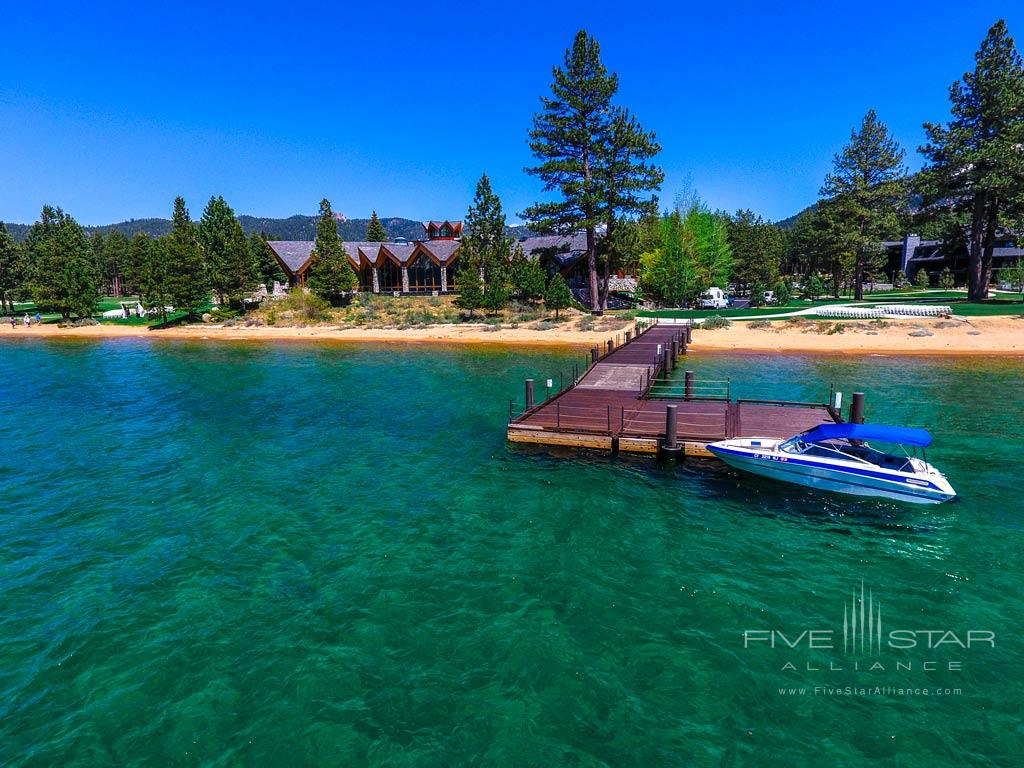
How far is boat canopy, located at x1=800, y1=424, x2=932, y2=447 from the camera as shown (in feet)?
50.3

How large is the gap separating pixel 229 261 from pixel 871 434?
76842 millimetres

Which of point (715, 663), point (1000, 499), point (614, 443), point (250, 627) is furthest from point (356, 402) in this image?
point (1000, 499)

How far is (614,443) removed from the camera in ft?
68.0

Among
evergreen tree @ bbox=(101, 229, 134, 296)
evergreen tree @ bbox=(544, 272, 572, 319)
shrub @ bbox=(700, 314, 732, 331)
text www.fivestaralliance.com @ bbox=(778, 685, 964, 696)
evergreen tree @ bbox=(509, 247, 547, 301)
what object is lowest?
text www.fivestaralliance.com @ bbox=(778, 685, 964, 696)

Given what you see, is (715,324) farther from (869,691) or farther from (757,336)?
(869,691)

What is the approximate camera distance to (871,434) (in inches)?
621

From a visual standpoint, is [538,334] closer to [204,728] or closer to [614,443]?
[614,443]

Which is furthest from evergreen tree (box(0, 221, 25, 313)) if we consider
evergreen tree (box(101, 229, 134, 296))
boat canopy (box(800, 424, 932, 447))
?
boat canopy (box(800, 424, 932, 447))

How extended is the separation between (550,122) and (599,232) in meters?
13.9

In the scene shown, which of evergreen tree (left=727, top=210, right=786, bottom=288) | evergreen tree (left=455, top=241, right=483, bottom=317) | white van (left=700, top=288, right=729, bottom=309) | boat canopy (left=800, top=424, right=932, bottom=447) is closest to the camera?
boat canopy (left=800, top=424, right=932, bottom=447)

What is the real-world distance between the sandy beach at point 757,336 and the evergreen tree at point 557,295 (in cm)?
351

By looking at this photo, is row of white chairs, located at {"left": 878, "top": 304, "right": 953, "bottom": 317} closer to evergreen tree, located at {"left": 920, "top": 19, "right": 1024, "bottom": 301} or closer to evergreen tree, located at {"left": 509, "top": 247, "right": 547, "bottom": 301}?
evergreen tree, located at {"left": 920, "top": 19, "right": 1024, "bottom": 301}

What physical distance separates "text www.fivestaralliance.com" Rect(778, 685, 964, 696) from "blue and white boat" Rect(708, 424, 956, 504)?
303 inches

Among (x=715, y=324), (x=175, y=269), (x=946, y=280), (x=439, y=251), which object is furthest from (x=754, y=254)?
(x=175, y=269)
